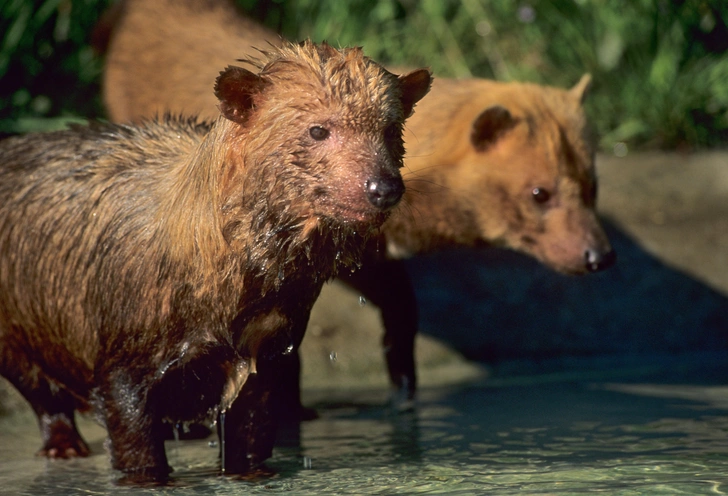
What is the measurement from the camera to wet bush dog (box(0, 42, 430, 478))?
3.95 meters

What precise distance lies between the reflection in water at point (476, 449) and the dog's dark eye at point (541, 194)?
1.08 metres

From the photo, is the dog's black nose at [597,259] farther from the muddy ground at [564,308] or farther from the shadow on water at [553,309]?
the shadow on water at [553,309]

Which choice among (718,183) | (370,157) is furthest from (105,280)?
(718,183)

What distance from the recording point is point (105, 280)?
177 inches

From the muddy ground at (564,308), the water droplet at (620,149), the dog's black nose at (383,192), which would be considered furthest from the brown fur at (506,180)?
the water droplet at (620,149)

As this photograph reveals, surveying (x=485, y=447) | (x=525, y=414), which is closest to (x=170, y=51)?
(x=525, y=414)

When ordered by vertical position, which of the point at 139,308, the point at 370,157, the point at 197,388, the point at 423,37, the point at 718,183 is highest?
the point at 423,37

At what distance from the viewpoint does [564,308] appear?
762 centimetres

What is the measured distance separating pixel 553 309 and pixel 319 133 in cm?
398

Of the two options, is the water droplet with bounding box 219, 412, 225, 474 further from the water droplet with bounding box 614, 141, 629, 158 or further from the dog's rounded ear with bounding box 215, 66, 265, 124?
the water droplet with bounding box 614, 141, 629, 158

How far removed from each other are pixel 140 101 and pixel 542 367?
9.83 ft

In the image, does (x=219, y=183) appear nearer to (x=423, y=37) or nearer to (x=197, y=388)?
(x=197, y=388)

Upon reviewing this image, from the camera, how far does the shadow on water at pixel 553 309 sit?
24.6ft

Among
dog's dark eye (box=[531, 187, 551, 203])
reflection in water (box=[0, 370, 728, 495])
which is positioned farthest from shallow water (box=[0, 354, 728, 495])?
dog's dark eye (box=[531, 187, 551, 203])
